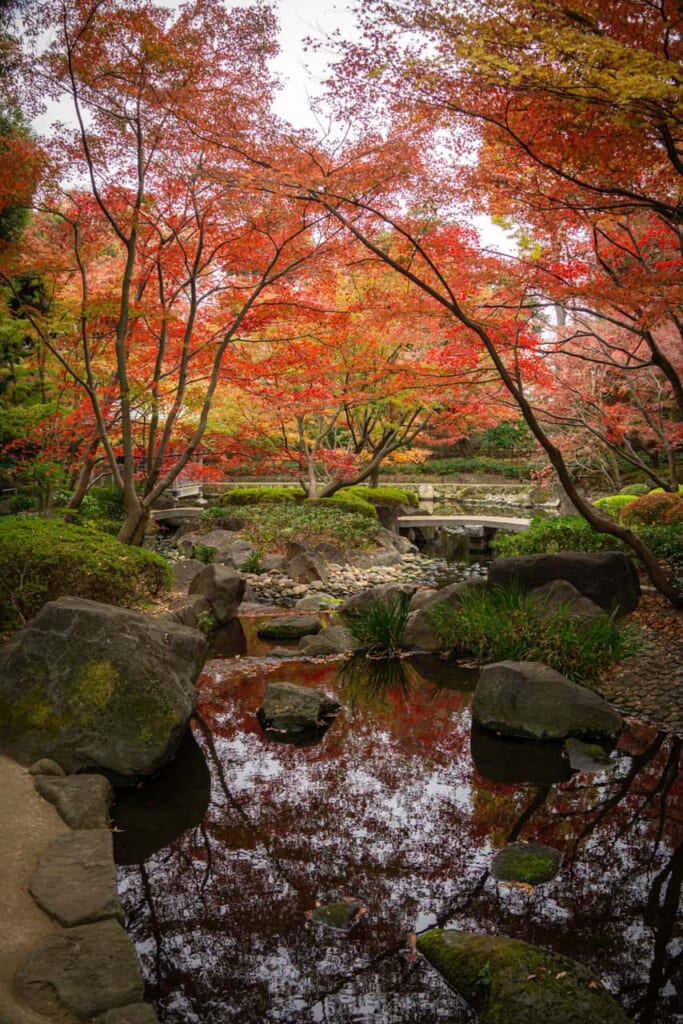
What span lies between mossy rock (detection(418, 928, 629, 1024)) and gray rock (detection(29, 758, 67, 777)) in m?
2.63

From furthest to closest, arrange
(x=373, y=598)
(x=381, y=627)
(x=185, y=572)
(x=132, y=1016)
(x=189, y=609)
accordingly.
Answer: (x=185, y=572) < (x=373, y=598) < (x=189, y=609) < (x=381, y=627) < (x=132, y=1016)

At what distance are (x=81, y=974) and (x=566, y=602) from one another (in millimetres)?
6102

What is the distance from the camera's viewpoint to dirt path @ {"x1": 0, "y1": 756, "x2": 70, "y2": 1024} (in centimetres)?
279

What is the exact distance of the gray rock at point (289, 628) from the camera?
9484 millimetres

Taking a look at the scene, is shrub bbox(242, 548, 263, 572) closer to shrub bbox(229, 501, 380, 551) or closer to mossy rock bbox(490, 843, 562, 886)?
shrub bbox(229, 501, 380, 551)

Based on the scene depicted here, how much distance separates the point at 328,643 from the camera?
8.61m

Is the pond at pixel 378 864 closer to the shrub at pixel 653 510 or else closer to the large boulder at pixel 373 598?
the large boulder at pixel 373 598

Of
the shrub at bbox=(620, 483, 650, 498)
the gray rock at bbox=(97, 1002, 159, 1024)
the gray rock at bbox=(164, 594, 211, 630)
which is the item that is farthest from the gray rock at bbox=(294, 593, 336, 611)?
the shrub at bbox=(620, 483, 650, 498)

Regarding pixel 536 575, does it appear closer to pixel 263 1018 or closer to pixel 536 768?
pixel 536 768

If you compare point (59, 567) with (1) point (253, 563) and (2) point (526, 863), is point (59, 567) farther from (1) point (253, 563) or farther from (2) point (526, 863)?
(1) point (253, 563)

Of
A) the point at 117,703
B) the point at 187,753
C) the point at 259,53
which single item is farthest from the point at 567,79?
the point at 187,753

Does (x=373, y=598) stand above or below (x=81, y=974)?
above

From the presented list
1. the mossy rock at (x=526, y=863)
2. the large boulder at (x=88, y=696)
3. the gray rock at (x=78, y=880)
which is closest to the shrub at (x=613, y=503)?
the mossy rock at (x=526, y=863)

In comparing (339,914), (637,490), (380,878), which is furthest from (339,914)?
(637,490)
